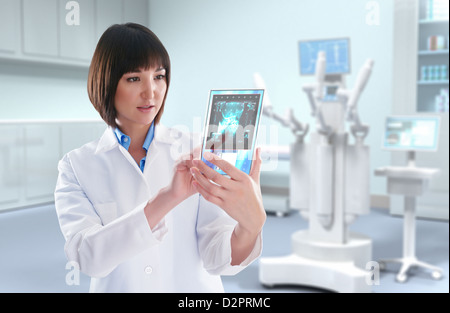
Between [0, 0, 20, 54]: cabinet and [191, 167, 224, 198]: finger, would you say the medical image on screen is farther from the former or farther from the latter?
[0, 0, 20, 54]: cabinet

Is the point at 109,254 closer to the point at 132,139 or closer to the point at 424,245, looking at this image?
the point at 132,139

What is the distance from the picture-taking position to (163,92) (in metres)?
0.50

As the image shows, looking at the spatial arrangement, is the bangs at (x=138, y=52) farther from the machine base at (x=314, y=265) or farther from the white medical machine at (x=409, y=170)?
the white medical machine at (x=409, y=170)

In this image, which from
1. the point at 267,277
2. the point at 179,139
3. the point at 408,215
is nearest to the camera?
the point at 179,139

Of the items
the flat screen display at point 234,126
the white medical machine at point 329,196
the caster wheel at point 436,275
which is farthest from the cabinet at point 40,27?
the caster wheel at point 436,275

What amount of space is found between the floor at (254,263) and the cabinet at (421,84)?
0.58 ft

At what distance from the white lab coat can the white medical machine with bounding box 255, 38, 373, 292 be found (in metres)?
1.59

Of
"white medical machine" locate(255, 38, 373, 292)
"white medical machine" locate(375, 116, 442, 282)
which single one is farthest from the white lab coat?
"white medical machine" locate(375, 116, 442, 282)

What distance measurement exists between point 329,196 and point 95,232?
72.7 inches

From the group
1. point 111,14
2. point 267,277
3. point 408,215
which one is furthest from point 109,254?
point 408,215

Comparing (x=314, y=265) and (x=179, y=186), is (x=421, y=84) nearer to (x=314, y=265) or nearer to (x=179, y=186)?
(x=314, y=265)

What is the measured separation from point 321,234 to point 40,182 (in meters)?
1.90

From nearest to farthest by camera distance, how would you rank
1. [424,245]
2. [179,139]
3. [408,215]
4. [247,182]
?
[247,182] < [179,139] < [408,215] < [424,245]

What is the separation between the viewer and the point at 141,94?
479mm
